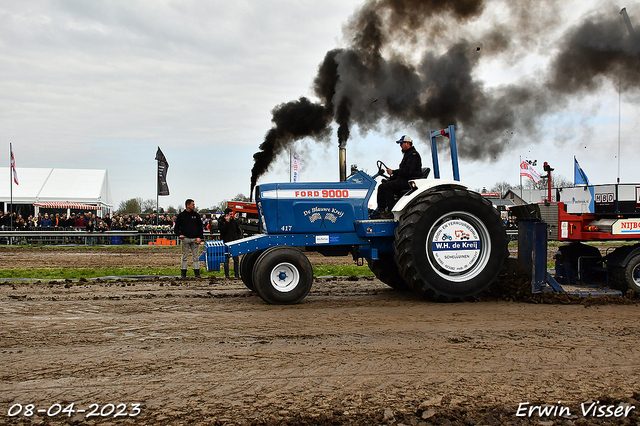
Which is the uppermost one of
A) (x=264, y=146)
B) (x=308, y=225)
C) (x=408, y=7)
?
(x=408, y=7)

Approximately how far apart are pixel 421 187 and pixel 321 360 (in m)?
3.54

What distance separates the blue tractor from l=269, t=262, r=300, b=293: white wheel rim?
0.01 m

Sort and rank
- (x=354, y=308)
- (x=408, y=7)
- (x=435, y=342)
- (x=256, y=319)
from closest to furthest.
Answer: (x=435, y=342), (x=256, y=319), (x=354, y=308), (x=408, y=7)

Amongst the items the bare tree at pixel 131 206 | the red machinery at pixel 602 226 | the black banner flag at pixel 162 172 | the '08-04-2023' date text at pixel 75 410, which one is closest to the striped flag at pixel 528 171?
the black banner flag at pixel 162 172

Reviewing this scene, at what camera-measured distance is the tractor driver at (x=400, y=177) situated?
24.6 ft

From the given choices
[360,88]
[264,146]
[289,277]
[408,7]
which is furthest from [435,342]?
[264,146]

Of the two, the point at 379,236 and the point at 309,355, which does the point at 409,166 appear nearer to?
the point at 379,236

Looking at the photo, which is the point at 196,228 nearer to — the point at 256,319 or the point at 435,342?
the point at 256,319

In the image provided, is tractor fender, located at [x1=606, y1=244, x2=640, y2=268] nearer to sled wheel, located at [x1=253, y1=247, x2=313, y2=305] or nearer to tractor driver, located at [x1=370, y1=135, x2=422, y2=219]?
tractor driver, located at [x1=370, y1=135, x2=422, y2=219]

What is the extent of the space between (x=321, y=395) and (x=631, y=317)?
4.39 m

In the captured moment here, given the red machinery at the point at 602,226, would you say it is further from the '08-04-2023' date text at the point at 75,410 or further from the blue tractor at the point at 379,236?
the '08-04-2023' date text at the point at 75,410

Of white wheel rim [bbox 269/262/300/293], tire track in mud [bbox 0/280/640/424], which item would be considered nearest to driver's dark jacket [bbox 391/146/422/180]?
tire track in mud [bbox 0/280/640/424]

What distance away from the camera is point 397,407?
339 cm

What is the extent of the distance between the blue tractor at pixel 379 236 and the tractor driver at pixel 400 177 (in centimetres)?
16
